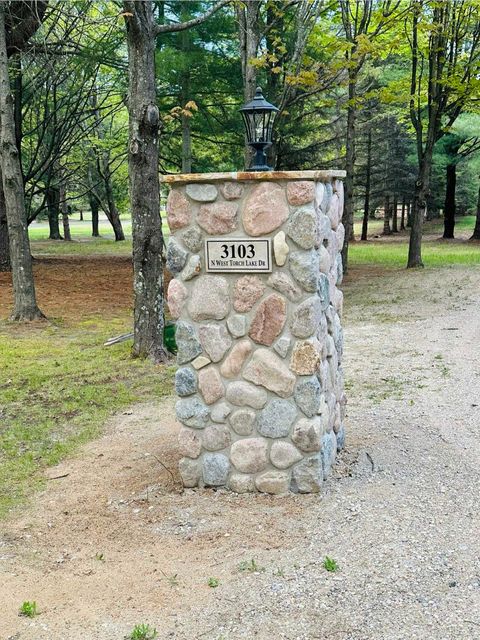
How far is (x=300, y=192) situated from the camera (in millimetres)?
3258

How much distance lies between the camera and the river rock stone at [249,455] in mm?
3545

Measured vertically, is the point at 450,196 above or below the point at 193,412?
above

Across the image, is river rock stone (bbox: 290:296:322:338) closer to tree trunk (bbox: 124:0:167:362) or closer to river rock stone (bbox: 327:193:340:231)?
river rock stone (bbox: 327:193:340:231)

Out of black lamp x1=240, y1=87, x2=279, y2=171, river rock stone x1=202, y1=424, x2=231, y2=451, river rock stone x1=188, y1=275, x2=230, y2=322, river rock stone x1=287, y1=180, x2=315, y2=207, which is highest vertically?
black lamp x1=240, y1=87, x2=279, y2=171

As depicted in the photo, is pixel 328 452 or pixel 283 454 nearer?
pixel 283 454

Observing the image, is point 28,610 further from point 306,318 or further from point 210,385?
point 306,318

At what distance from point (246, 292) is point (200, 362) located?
1.60 ft

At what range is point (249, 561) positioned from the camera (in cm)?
288

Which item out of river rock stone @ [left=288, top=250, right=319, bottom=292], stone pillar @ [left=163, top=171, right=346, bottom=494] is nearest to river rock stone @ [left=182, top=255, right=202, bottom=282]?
stone pillar @ [left=163, top=171, right=346, bottom=494]

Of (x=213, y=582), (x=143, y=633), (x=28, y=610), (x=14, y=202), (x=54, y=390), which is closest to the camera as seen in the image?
(x=143, y=633)

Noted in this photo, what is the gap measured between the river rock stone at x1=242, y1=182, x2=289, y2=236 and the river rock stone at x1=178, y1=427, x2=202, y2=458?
1206 mm

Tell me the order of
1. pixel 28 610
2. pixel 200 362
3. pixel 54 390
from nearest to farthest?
pixel 28 610, pixel 200 362, pixel 54 390

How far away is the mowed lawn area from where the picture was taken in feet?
14.6

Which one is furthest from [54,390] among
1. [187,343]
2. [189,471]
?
[187,343]
